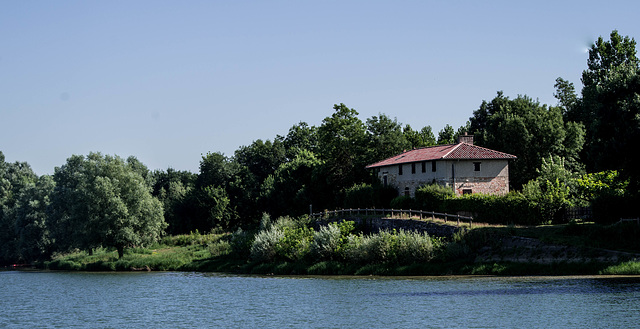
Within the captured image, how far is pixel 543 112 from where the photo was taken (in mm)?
78688

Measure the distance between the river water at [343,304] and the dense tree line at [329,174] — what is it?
13359 millimetres

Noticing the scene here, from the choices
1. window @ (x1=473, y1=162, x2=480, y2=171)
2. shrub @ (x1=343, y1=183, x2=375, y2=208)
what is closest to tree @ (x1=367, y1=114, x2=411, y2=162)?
shrub @ (x1=343, y1=183, x2=375, y2=208)

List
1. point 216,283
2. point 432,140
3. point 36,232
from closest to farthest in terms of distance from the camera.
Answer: point 216,283, point 36,232, point 432,140

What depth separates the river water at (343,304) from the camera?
30859mm

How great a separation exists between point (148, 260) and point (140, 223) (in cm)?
432

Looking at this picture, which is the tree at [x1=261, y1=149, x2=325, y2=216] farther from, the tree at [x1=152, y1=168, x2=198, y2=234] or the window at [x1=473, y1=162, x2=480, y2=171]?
the window at [x1=473, y1=162, x2=480, y2=171]

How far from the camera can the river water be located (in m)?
30.9

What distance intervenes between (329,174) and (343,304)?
46.8m

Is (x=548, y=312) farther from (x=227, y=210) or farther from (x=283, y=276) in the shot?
(x=227, y=210)

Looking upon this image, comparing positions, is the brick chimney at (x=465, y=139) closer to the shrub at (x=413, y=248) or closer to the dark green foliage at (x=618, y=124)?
the shrub at (x=413, y=248)

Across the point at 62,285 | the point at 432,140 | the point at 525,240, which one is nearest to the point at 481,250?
the point at 525,240

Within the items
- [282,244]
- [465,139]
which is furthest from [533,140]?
[282,244]

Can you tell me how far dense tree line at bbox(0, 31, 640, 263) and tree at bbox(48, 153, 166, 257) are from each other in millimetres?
124

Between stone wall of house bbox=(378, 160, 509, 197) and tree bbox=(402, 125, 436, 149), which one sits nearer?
stone wall of house bbox=(378, 160, 509, 197)
